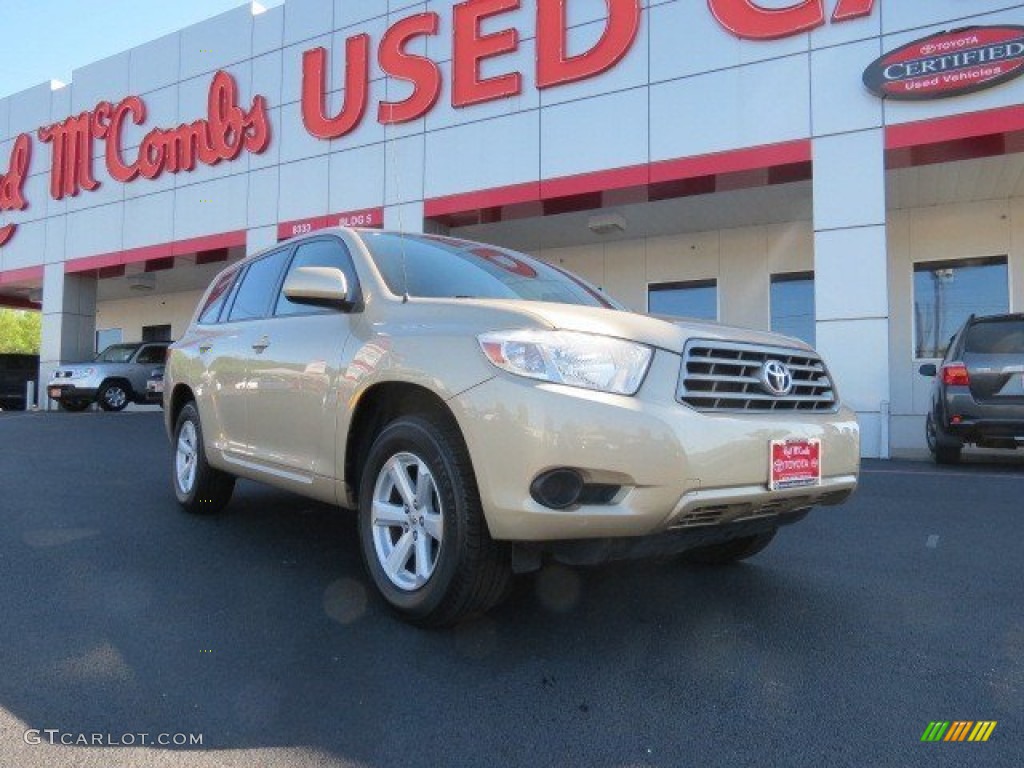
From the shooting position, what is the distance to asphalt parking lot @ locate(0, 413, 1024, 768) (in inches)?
84.9

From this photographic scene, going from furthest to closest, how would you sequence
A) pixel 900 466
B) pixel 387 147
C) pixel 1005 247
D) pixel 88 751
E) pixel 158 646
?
pixel 387 147, pixel 1005 247, pixel 900 466, pixel 158 646, pixel 88 751

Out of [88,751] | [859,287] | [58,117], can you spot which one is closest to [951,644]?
[88,751]

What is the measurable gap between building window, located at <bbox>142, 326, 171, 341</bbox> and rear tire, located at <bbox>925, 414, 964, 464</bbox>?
22.5 meters

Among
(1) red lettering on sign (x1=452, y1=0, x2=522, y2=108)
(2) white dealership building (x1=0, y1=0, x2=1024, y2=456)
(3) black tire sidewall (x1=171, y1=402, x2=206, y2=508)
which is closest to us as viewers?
(3) black tire sidewall (x1=171, y1=402, x2=206, y2=508)

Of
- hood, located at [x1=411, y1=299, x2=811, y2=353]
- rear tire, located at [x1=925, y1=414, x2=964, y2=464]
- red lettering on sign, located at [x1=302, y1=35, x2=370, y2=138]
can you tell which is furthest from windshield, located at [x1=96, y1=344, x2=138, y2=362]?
hood, located at [x1=411, y1=299, x2=811, y2=353]

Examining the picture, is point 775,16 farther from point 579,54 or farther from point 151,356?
point 151,356

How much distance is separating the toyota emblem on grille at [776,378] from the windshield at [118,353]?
17722 millimetres

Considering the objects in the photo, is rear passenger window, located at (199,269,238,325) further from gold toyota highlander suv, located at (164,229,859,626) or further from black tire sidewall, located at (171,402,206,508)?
gold toyota highlander suv, located at (164,229,859,626)

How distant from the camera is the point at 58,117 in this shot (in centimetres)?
1969

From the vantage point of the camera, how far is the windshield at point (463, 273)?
3447mm

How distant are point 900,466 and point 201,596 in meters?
7.55

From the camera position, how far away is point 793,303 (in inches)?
557

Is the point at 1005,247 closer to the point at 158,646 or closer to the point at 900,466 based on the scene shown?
the point at 900,466

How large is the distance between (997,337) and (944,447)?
4.51 feet
